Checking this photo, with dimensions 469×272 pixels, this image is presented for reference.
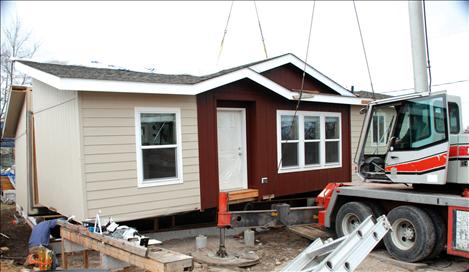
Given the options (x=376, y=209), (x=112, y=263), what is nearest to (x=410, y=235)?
(x=376, y=209)

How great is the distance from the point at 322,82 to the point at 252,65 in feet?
7.24

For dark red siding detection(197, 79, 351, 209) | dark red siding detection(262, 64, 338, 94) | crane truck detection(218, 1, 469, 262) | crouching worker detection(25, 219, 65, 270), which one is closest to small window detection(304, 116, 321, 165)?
dark red siding detection(197, 79, 351, 209)

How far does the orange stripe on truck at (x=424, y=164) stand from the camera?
19.8 ft

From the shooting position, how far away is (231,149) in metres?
8.94

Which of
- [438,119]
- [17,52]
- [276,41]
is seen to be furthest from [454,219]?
[17,52]

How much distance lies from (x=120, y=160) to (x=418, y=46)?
5.76 metres

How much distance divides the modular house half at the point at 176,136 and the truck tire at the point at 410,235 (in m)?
3.12

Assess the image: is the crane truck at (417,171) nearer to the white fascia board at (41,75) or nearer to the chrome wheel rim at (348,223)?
the chrome wheel rim at (348,223)

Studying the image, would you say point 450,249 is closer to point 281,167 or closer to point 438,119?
point 438,119

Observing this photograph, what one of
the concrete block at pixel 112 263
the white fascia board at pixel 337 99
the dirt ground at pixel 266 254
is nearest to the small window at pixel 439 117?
the dirt ground at pixel 266 254

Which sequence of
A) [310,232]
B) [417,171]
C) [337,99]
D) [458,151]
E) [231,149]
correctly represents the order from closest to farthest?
[458,151], [417,171], [310,232], [231,149], [337,99]

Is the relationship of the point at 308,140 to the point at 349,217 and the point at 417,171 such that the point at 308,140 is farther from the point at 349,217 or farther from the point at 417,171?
the point at 417,171

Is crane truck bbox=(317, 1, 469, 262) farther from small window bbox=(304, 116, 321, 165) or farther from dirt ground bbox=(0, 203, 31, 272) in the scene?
dirt ground bbox=(0, 203, 31, 272)

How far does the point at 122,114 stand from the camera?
23.0 feet
